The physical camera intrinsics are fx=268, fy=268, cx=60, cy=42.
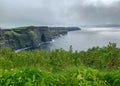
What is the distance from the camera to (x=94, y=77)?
10.4 m

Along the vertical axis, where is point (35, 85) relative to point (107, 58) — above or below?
above

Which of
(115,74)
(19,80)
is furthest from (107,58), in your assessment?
(19,80)

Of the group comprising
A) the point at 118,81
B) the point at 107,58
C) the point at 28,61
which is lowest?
the point at 28,61

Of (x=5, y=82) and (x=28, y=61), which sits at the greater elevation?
(x=5, y=82)

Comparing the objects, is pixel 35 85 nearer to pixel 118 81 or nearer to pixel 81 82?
pixel 81 82

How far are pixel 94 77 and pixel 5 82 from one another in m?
3.40

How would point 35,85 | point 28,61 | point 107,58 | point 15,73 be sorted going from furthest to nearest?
1. point 28,61
2. point 107,58
3. point 15,73
4. point 35,85

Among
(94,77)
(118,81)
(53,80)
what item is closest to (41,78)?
(53,80)

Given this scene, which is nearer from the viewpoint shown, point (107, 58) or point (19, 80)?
point (19, 80)

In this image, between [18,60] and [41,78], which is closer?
[41,78]

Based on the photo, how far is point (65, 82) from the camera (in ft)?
32.5

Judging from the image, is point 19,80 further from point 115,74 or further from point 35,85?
point 115,74

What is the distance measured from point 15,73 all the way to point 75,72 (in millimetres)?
2348

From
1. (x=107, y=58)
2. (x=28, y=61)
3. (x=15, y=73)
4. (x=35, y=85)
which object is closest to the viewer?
(x=35, y=85)
